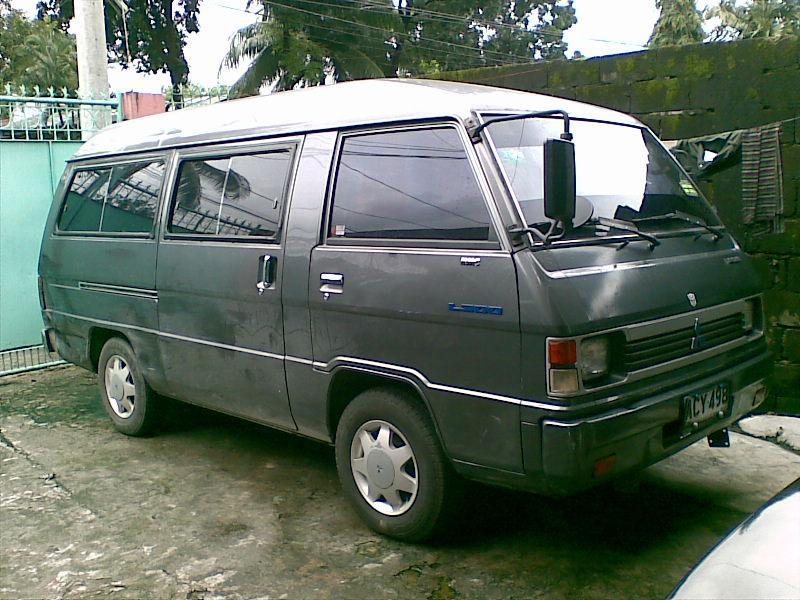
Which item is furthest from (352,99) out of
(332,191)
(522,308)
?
(522,308)

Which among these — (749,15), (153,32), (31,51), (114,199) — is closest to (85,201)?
(114,199)

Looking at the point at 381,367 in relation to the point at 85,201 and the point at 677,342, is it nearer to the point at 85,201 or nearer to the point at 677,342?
the point at 677,342

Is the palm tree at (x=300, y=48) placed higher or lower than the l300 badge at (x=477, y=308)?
higher

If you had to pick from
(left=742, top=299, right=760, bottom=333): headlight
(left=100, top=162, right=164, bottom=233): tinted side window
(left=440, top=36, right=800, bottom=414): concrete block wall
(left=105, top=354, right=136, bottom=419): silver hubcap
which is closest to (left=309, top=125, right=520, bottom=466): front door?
(left=742, top=299, right=760, bottom=333): headlight

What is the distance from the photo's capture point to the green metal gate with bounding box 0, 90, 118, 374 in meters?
7.56

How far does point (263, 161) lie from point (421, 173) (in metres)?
1.18

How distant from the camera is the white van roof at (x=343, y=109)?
3836 millimetres

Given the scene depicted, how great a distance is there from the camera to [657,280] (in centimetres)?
356

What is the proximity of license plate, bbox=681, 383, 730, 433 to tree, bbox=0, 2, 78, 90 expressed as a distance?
1344 inches

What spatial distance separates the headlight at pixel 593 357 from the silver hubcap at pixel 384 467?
96 centimetres

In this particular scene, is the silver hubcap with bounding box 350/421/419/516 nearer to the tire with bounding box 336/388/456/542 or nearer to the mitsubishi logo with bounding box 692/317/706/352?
the tire with bounding box 336/388/456/542

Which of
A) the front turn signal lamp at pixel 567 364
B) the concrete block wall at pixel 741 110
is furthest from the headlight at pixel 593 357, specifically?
the concrete block wall at pixel 741 110

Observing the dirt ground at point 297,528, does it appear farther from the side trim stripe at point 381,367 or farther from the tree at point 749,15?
the tree at point 749,15

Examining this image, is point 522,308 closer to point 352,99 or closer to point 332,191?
point 332,191
